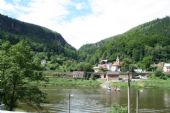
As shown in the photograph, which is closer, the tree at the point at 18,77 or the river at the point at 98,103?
the tree at the point at 18,77

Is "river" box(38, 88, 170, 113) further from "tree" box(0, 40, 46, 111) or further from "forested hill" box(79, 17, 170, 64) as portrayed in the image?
"forested hill" box(79, 17, 170, 64)

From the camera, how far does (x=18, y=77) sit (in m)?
22.5

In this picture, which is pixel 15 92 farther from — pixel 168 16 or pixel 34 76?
pixel 168 16

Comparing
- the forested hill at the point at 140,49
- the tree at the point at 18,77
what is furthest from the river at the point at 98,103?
the forested hill at the point at 140,49

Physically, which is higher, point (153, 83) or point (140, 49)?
point (140, 49)

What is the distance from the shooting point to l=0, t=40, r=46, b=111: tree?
22.1 meters

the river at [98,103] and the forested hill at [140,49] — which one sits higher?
the forested hill at [140,49]

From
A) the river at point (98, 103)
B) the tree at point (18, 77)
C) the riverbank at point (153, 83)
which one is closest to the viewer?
the tree at point (18, 77)

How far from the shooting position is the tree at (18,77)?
872 inches

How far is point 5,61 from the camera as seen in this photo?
22.6m

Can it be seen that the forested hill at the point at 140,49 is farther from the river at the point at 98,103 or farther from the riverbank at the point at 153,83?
the river at the point at 98,103

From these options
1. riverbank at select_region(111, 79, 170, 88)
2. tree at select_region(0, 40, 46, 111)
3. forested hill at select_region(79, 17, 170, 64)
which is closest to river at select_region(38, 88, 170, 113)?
tree at select_region(0, 40, 46, 111)

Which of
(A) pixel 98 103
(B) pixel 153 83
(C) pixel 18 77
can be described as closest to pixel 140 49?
(B) pixel 153 83

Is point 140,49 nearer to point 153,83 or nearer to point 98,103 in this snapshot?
point 153,83
